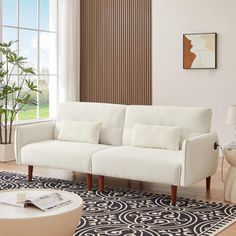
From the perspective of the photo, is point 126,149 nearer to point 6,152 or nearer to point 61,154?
point 61,154

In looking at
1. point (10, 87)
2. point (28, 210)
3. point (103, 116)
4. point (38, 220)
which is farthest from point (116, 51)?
point (38, 220)

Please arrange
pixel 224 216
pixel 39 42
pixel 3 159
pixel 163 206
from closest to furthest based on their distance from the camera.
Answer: pixel 224 216
pixel 163 206
pixel 3 159
pixel 39 42

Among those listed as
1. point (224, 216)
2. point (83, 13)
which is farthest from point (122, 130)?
point (83, 13)

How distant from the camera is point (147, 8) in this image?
7902 mm

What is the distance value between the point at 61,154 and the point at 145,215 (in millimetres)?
→ 1364

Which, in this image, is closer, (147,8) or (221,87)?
(221,87)

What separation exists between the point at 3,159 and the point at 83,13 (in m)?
3.03

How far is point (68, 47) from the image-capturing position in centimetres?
838

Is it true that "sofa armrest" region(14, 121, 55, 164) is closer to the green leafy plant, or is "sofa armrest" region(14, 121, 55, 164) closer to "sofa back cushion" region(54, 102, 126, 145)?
"sofa back cushion" region(54, 102, 126, 145)

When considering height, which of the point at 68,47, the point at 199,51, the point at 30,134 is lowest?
the point at 30,134

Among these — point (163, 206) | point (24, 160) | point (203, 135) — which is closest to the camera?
point (163, 206)

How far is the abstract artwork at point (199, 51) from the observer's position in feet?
23.6

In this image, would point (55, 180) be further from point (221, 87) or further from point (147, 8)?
point (147, 8)

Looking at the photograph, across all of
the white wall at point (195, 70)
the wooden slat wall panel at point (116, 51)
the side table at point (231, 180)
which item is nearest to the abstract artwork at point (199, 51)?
the white wall at point (195, 70)
